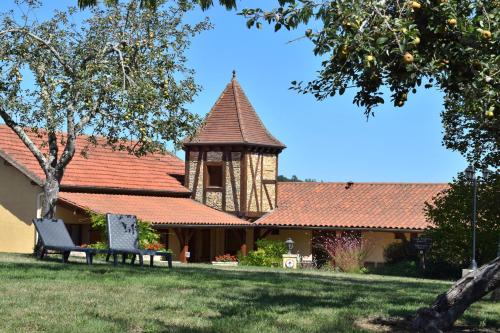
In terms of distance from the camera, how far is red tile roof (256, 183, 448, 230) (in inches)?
1329

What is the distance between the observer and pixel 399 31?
5.88 metres

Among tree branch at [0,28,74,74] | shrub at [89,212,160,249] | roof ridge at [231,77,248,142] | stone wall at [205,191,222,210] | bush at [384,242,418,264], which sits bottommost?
bush at [384,242,418,264]

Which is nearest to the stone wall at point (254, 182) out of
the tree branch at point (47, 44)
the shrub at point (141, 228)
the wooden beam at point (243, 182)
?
the wooden beam at point (243, 182)

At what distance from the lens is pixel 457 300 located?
8000mm

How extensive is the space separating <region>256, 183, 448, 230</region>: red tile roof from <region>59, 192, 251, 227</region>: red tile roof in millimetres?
2657

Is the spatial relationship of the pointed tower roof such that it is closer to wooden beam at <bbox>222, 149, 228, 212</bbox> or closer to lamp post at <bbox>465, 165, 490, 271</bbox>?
wooden beam at <bbox>222, 149, 228, 212</bbox>

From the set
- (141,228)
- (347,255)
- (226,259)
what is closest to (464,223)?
(347,255)

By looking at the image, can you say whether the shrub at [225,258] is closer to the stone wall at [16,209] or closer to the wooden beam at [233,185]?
the wooden beam at [233,185]

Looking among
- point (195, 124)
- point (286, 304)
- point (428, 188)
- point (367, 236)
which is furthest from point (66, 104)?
point (428, 188)

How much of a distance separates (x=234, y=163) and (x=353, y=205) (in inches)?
227

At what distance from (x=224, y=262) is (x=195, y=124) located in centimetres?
1415

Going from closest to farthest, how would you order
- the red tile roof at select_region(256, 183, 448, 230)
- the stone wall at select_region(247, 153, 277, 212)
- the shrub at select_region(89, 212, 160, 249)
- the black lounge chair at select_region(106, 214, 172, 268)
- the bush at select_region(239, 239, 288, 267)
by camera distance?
the black lounge chair at select_region(106, 214, 172, 268), the shrub at select_region(89, 212, 160, 249), the bush at select_region(239, 239, 288, 267), the red tile roof at select_region(256, 183, 448, 230), the stone wall at select_region(247, 153, 277, 212)

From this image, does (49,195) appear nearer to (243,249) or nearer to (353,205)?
(243,249)

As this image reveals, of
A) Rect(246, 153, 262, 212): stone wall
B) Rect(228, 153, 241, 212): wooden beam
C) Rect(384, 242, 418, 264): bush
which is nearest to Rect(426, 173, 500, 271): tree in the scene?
Rect(384, 242, 418, 264): bush
